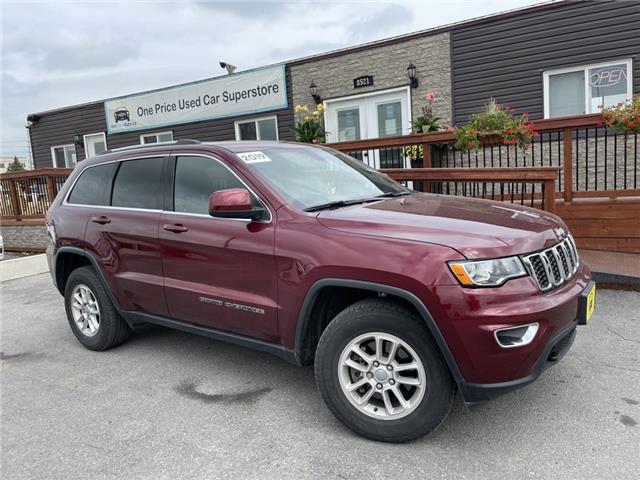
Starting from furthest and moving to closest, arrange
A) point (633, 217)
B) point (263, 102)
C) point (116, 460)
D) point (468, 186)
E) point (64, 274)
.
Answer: point (263, 102) → point (468, 186) → point (633, 217) → point (64, 274) → point (116, 460)

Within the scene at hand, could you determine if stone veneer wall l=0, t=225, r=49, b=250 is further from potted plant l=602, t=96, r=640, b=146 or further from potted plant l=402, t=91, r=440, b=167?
potted plant l=602, t=96, r=640, b=146

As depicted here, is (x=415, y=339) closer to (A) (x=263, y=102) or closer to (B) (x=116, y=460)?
(B) (x=116, y=460)

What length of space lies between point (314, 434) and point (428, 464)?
2.21 ft

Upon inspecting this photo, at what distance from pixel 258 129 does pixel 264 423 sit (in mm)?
10778

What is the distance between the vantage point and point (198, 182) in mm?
3564

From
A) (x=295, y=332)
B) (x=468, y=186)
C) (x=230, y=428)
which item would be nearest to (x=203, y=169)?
(x=295, y=332)

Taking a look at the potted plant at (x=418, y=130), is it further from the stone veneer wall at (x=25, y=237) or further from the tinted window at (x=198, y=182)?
the stone veneer wall at (x=25, y=237)

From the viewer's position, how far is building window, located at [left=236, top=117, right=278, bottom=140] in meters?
12.6

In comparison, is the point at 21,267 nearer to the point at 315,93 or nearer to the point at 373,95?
the point at 315,93

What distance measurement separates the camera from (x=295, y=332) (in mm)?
2939

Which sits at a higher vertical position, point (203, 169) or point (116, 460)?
point (203, 169)

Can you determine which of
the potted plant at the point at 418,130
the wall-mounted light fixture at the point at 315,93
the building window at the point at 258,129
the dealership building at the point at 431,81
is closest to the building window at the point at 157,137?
the dealership building at the point at 431,81

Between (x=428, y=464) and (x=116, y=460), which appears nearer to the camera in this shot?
(x=428, y=464)

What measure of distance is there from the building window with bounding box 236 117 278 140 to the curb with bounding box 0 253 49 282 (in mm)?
6064
